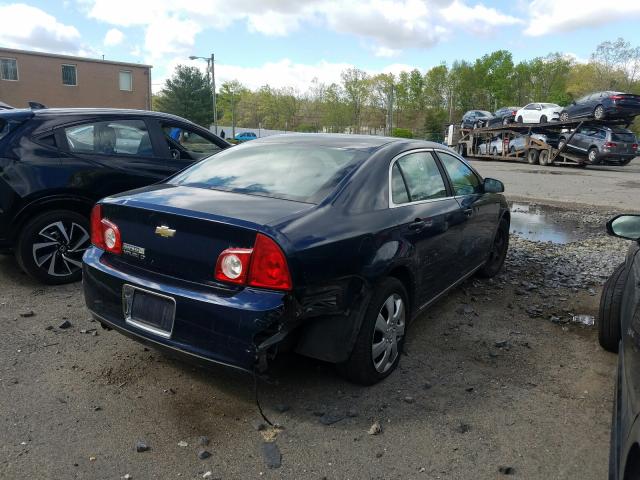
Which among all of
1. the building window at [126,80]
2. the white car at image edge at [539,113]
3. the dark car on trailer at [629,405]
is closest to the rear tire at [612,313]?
the dark car on trailer at [629,405]

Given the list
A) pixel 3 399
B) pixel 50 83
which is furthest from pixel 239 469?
pixel 50 83

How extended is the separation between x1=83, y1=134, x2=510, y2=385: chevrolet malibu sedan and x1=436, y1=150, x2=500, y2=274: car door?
543mm

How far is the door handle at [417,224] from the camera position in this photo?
372 cm

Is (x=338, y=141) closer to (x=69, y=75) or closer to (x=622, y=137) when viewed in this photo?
(x=622, y=137)

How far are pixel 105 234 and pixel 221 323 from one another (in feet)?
3.84

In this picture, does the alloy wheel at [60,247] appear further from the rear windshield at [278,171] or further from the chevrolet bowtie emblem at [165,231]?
the chevrolet bowtie emblem at [165,231]

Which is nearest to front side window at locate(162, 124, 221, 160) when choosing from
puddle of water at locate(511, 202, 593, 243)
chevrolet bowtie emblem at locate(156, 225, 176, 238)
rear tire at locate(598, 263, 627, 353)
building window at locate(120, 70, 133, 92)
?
chevrolet bowtie emblem at locate(156, 225, 176, 238)

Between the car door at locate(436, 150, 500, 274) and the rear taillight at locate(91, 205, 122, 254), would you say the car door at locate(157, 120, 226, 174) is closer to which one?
the rear taillight at locate(91, 205, 122, 254)

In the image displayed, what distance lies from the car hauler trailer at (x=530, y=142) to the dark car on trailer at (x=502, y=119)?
110 cm

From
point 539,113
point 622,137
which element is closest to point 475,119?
point 539,113

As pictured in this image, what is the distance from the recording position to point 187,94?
2375 inches

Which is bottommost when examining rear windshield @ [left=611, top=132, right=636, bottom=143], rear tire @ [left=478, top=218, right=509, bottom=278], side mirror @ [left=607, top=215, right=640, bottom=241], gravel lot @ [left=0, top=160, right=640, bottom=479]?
gravel lot @ [left=0, top=160, right=640, bottom=479]

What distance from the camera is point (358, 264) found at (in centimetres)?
318

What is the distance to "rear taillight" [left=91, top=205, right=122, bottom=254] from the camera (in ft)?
10.9
